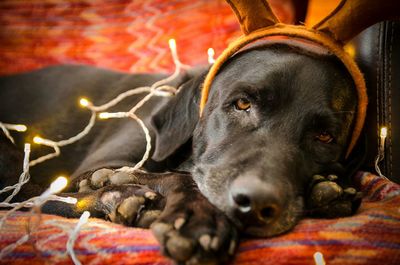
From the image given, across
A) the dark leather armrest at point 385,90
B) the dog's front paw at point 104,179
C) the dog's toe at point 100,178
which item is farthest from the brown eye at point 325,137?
the dog's toe at point 100,178

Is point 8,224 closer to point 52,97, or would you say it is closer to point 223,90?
point 223,90

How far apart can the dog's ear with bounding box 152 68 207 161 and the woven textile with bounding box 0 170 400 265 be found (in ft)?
1.76

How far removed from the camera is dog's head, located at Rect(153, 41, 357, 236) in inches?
39.4

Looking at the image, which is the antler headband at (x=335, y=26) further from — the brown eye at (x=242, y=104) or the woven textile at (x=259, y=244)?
the woven textile at (x=259, y=244)

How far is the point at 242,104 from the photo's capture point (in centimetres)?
131

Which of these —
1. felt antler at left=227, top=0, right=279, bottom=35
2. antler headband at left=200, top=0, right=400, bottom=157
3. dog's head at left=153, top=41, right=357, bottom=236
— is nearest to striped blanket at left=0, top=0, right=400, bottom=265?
dog's head at left=153, top=41, right=357, bottom=236

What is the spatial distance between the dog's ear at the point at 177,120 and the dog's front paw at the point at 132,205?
0.37m

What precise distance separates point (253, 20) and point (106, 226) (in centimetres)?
85

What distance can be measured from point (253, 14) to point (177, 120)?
522 mm

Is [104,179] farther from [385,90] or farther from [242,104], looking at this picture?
[385,90]

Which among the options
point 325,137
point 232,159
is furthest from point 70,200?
point 325,137

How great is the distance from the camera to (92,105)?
205 centimetres

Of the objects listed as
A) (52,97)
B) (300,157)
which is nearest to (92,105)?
(52,97)

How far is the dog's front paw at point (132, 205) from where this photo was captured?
106 centimetres
